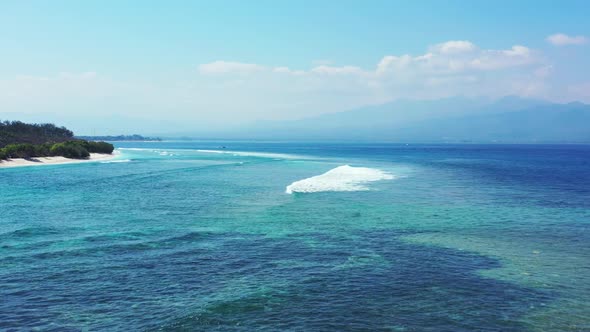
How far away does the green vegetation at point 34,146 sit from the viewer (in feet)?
358

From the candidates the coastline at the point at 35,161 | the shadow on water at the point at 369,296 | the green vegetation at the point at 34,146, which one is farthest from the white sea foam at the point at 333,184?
the green vegetation at the point at 34,146

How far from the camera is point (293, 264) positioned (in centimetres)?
2561

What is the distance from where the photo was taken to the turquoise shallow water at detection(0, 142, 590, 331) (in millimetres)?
18484

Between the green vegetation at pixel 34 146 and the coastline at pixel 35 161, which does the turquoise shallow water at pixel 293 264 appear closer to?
the coastline at pixel 35 161

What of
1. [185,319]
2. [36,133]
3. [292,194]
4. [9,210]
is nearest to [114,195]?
[9,210]

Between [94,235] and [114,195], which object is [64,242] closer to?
[94,235]

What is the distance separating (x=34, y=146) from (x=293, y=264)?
10819cm

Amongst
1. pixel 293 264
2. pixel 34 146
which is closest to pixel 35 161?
pixel 34 146

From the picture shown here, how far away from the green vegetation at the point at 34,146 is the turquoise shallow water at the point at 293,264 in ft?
223

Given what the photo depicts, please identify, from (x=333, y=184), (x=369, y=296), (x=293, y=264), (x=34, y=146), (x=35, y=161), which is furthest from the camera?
(x=34, y=146)

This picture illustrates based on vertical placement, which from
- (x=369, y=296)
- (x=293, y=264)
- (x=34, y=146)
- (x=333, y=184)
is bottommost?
(x=369, y=296)

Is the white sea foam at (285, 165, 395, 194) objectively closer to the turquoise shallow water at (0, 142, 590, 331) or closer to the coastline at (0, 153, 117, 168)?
the turquoise shallow water at (0, 142, 590, 331)

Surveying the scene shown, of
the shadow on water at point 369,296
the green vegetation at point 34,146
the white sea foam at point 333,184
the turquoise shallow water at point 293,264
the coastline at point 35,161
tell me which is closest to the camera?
the shadow on water at point 369,296

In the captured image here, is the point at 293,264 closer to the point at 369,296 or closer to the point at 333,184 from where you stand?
the point at 369,296
